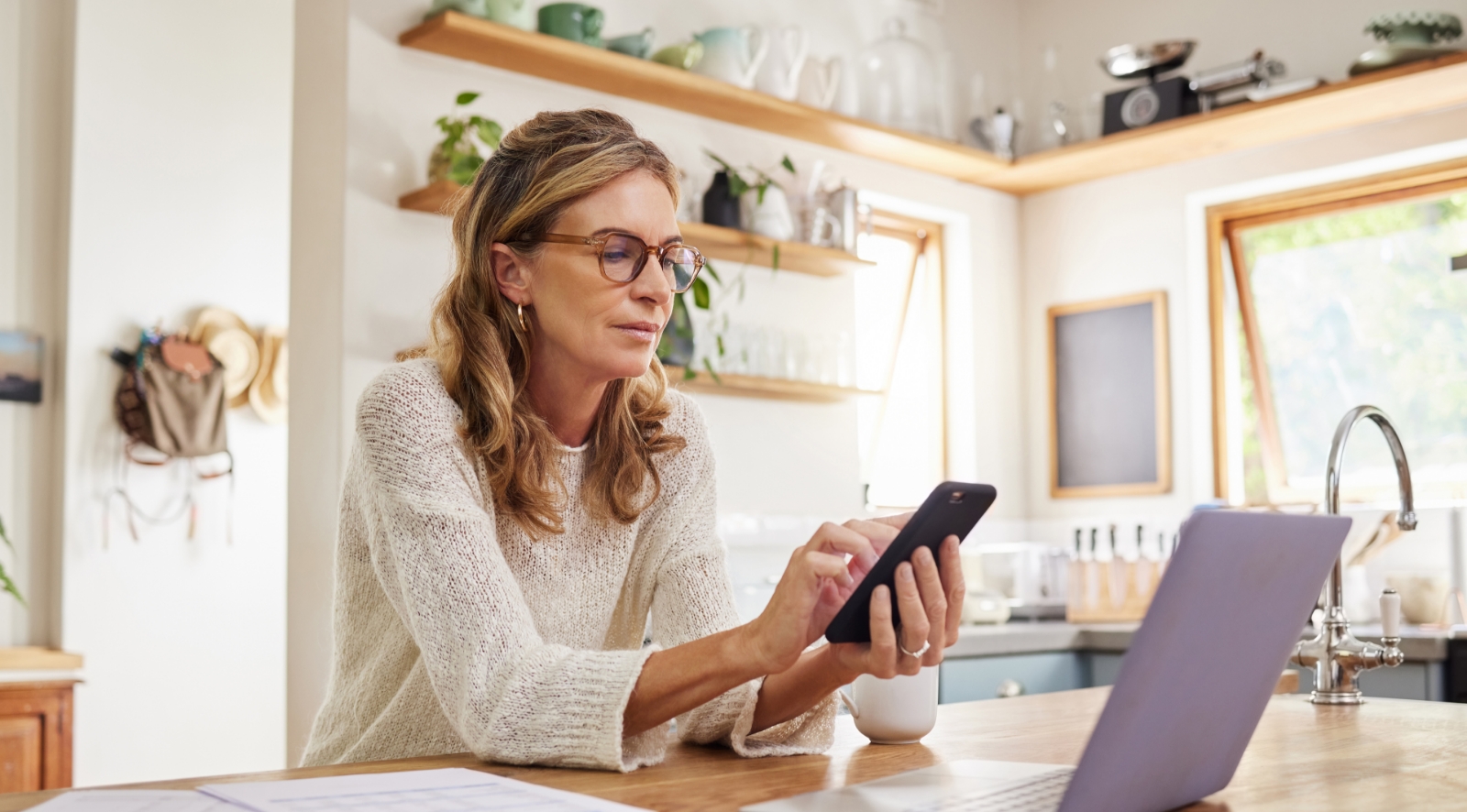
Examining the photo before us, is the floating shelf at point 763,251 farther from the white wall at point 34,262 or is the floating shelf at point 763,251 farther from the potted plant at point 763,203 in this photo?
the white wall at point 34,262

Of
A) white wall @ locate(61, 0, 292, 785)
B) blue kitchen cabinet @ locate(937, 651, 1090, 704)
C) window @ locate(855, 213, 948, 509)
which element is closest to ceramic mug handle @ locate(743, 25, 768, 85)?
window @ locate(855, 213, 948, 509)

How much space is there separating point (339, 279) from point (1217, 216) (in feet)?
9.21

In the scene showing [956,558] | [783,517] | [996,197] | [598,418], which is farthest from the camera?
[996,197]

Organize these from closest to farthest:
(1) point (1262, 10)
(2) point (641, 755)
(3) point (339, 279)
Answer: (2) point (641, 755) < (3) point (339, 279) < (1) point (1262, 10)

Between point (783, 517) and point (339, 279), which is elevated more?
point (339, 279)

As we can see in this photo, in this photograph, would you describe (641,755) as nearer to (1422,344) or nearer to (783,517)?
(783,517)

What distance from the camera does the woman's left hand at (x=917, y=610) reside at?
3.47 ft

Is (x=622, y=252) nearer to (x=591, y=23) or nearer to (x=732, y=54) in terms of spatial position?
(x=591, y=23)

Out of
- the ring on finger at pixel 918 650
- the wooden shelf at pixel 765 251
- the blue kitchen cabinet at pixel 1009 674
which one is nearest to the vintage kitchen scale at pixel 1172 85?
the wooden shelf at pixel 765 251

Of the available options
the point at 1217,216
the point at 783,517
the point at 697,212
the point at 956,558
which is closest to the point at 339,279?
the point at 697,212

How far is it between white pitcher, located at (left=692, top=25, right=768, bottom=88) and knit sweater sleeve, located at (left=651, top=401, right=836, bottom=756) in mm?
2191

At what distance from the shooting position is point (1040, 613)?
165 inches

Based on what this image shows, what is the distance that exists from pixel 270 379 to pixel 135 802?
386 cm

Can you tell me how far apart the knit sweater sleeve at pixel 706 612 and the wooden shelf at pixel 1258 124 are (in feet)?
9.02
